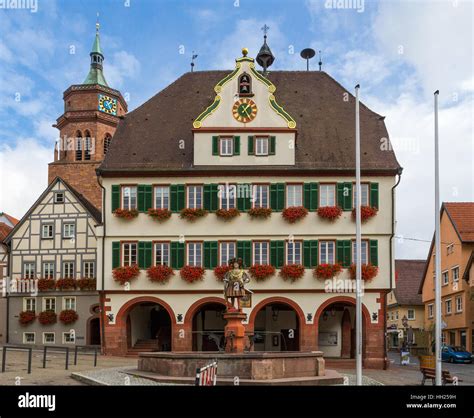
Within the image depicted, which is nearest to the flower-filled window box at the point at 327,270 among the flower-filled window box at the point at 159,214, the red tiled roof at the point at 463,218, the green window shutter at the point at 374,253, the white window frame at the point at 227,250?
the green window shutter at the point at 374,253

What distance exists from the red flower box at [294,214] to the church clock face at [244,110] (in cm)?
477

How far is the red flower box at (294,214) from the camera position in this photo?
3356cm

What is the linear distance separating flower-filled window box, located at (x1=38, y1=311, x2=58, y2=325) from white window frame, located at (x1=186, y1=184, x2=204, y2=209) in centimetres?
1328

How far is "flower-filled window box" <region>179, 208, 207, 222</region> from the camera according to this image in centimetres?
3378

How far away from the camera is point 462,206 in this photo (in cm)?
5169

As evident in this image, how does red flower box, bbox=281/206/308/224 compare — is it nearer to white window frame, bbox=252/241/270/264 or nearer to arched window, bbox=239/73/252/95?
white window frame, bbox=252/241/270/264

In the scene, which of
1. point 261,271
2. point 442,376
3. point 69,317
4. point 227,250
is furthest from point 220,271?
point 442,376

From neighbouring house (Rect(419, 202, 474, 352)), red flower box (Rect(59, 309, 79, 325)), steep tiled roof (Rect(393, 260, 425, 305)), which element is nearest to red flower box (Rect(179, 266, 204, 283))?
red flower box (Rect(59, 309, 79, 325))

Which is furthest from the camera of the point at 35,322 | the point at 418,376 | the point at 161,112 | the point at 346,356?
the point at 35,322

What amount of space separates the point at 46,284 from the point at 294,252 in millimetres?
16533

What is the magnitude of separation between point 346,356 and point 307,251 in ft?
20.8
